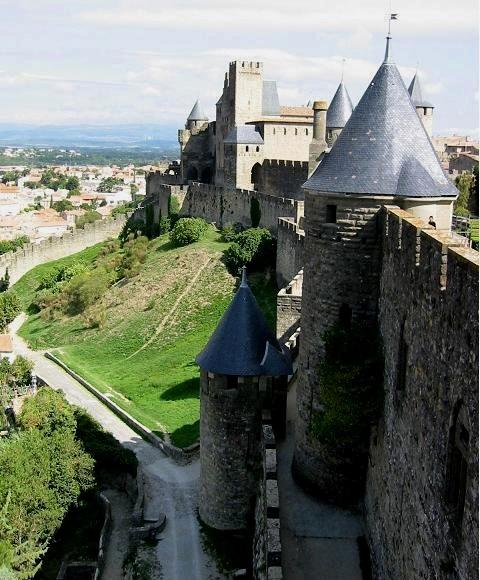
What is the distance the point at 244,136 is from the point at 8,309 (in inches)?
796

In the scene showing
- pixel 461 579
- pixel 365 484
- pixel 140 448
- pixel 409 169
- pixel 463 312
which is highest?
pixel 409 169

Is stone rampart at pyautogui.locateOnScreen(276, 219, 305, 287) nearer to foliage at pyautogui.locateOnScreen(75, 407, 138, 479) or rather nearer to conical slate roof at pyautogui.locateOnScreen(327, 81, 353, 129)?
conical slate roof at pyautogui.locateOnScreen(327, 81, 353, 129)

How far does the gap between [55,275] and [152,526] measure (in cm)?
4147

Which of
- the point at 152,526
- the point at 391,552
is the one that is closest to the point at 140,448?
the point at 152,526

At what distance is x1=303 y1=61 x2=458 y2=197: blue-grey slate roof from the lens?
12.1 metres

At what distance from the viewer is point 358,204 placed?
12.4 meters

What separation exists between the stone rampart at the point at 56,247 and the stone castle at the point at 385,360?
153 feet

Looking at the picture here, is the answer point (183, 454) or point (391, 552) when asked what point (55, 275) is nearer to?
point (183, 454)

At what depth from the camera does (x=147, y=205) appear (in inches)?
2409

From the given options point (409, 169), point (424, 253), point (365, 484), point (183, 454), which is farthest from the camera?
point (183, 454)

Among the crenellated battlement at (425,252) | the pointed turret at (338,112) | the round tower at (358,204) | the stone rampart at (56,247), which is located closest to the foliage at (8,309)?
the stone rampart at (56,247)

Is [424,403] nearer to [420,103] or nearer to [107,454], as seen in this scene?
[107,454]

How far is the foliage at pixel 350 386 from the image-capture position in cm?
1240

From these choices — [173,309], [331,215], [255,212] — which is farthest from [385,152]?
[255,212]
